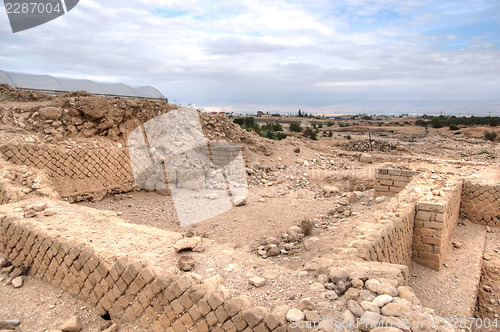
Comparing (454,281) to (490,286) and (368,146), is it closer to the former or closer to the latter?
(490,286)

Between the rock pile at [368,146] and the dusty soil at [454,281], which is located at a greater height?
the rock pile at [368,146]

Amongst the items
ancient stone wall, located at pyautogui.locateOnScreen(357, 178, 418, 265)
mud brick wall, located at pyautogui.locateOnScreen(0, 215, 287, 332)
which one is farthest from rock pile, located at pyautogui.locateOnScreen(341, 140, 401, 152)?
mud brick wall, located at pyautogui.locateOnScreen(0, 215, 287, 332)

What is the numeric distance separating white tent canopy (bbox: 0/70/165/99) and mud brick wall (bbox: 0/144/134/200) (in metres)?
5.08

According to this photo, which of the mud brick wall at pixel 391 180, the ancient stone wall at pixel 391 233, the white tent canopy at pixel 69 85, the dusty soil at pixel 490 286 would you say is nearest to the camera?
the ancient stone wall at pixel 391 233

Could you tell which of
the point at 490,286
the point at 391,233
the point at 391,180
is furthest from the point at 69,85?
the point at 490,286

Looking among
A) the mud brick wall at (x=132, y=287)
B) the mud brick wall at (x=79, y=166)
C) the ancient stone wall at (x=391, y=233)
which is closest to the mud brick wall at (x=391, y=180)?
the ancient stone wall at (x=391, y=233)

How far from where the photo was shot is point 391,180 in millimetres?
6934

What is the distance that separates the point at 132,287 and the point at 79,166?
4.97 metres

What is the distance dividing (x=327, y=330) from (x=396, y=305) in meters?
0.54

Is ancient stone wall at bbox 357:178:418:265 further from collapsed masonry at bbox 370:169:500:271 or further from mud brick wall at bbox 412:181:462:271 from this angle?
mud brick wall at bbox 412:181:462:271

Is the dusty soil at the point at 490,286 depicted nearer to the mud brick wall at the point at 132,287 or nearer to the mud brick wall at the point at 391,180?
the mud brick wall at the point at 391,180

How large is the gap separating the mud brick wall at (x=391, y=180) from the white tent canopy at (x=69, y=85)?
1046 centimetres

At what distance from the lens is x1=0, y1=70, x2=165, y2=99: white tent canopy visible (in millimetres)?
10039

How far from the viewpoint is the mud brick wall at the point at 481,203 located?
231 inches
